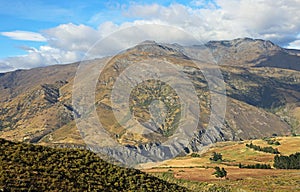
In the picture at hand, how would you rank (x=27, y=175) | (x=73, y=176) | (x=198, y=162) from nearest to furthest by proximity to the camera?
(x=27, y=175)
(x=73, y=176)
(x=198, y=162)

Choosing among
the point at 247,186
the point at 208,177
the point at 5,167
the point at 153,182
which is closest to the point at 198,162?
the point at 208,177

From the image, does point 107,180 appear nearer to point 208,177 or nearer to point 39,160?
point 39,160

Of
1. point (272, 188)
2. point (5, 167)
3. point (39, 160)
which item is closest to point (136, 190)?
point (39, 160)

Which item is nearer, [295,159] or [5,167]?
[5,167]

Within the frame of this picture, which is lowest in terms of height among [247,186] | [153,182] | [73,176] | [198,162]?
[198,162]

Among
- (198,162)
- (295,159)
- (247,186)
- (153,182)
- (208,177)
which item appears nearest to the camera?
(153,182)

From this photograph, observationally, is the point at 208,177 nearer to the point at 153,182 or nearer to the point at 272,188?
the point at 272,188

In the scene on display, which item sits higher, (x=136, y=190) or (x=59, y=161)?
(x=59, y=161)
